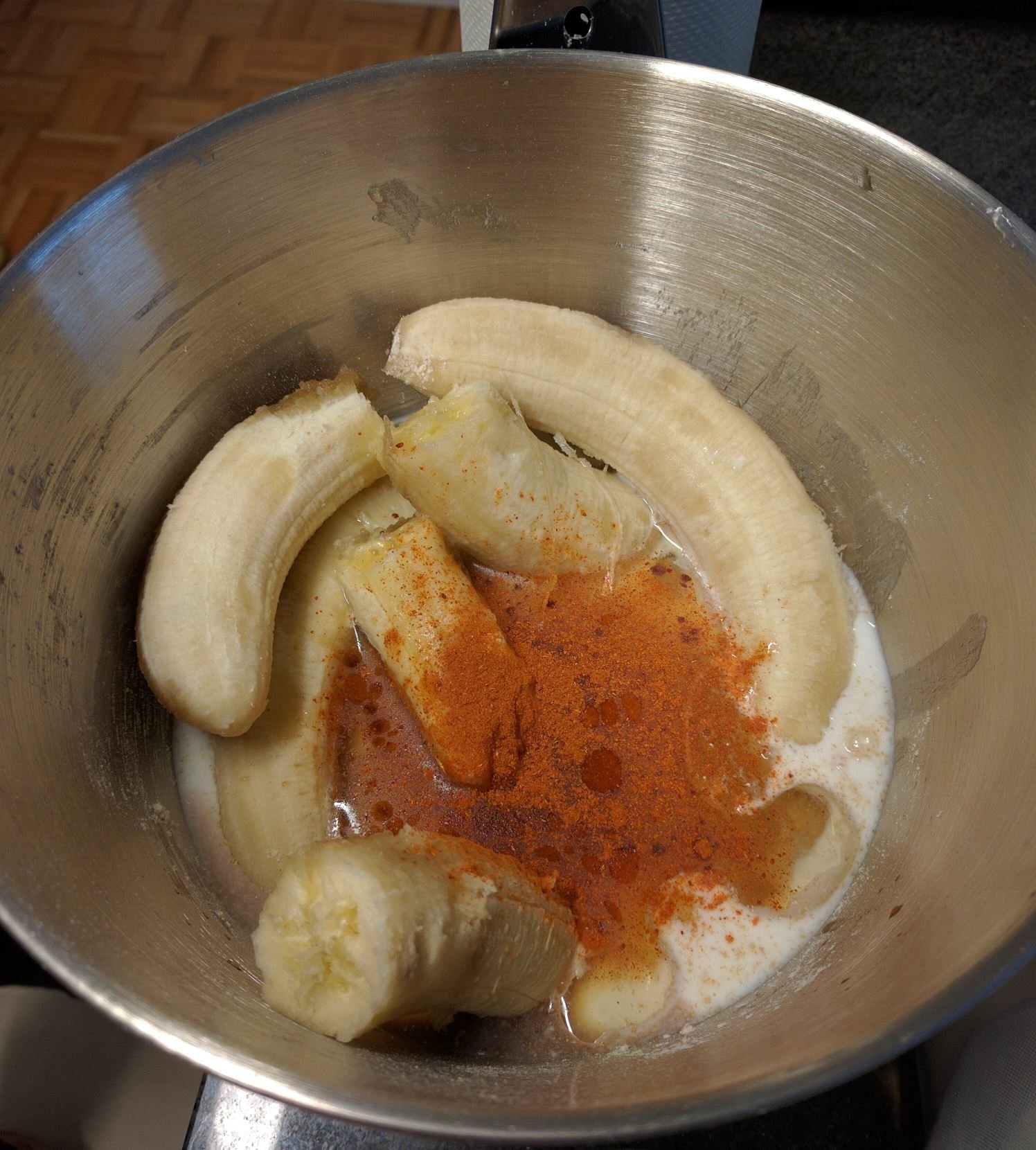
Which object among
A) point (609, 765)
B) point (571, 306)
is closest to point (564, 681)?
point (609, 765)

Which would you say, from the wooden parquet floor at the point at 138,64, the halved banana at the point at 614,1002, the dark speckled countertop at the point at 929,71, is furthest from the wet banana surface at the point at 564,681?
the wooden parquet floor at the point at 138,64

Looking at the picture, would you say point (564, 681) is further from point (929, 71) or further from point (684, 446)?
point (929, 71)

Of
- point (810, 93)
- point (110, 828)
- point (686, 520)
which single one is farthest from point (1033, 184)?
point (110, 828)

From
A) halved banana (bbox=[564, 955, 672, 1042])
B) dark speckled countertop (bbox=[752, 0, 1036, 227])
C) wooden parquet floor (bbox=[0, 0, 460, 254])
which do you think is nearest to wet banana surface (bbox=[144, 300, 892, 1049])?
halved banana (bbox=[564, 955, 672, 1042])

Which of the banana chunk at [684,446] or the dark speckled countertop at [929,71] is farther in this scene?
the dark speckled countertop at [929,71]

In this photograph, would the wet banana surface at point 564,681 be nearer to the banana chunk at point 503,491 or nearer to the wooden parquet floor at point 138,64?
the banana chunk at point 503,491

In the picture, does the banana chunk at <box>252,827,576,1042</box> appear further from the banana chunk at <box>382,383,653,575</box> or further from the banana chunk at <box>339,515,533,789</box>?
the banana chunk at <box>382,383,653,575</box>

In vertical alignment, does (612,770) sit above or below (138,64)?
below

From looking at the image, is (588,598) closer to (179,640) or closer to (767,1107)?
(179,640)
